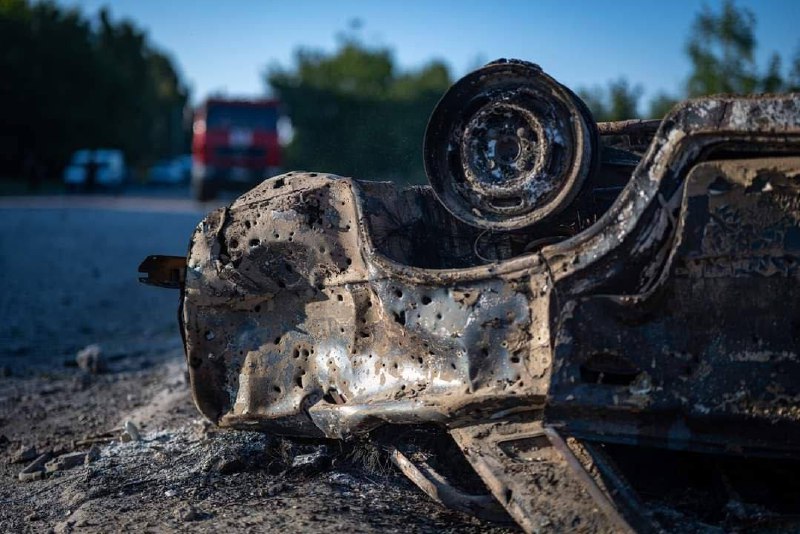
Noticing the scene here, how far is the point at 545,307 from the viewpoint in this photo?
3.03 meters

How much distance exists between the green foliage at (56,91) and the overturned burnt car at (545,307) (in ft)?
134

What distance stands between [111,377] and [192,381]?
2.89m

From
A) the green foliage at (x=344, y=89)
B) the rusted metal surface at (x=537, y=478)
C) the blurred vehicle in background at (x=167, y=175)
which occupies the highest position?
the green foliage at (x=344, y=89)

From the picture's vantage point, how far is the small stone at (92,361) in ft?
22.3

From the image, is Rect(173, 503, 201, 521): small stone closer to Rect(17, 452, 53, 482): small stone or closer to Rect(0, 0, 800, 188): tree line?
Rect(17, 452, 53, 482): small stone

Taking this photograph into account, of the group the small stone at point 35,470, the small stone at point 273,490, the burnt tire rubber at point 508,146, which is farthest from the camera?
the small stone at point 35,470

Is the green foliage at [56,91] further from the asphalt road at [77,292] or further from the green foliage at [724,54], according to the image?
the green foliage at [724,54]

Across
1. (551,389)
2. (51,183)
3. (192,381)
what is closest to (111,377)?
(192,381)

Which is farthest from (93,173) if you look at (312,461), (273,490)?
(273,490)

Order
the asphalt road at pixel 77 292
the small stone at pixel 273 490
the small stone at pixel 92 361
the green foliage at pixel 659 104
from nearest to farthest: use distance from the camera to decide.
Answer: the small stone at pixel 273 490 < the small stone at pixel 92 361 < the asphalt road at pixel 77 292 < the green foliage at pixel 659 104

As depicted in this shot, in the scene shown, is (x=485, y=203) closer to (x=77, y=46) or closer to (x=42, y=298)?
(x=42, y=298)

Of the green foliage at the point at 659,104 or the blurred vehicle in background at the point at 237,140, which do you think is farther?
the blurred vehicle in background at the point at 237,140

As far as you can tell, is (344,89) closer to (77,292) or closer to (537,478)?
(77,292)

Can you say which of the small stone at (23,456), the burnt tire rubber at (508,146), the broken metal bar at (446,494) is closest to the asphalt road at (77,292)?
the small stone at (23,456)
